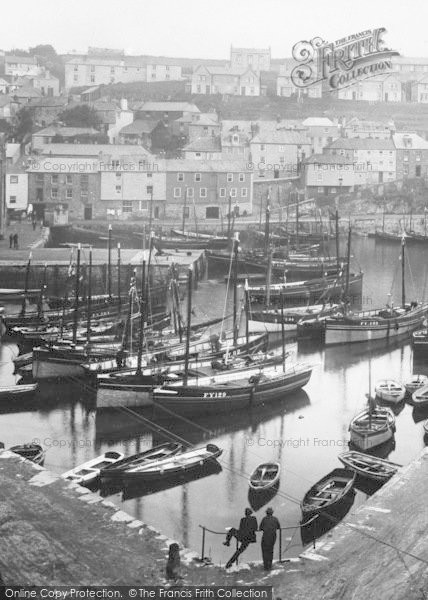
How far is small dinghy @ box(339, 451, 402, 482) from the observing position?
20.0 meters

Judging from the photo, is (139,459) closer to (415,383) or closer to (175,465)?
(175,465)

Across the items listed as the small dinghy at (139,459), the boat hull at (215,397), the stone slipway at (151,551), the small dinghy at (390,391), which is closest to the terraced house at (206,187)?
→ the small dinghy at (390,391)

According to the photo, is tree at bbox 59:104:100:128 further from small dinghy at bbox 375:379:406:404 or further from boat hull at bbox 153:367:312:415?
small dinghy at bbox 375:379:406:404

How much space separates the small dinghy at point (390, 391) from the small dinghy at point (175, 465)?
6793 millimetres

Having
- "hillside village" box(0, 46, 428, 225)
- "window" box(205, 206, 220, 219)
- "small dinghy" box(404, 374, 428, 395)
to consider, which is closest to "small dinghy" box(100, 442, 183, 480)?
"small dinghy" box(404, 374, 428, 395)

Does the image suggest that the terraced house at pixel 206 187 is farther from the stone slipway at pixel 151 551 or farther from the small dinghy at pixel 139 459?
the stone slipway at pixel 151 551

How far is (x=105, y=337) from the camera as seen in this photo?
31.9 metres

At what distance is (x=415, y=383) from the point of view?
28.3 m

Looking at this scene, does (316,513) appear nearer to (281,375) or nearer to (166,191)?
(281,375)

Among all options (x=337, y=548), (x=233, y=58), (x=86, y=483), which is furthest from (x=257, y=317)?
(x=233, y=58)

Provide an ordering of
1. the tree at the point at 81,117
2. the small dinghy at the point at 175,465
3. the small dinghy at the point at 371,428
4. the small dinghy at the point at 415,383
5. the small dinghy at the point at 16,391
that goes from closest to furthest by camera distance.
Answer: the small dinghy at the point at 175,465, the small dinghy at the point at 371,428, the small dinghy at the point at 16,391, the small dinghy at the point at 415,383, the tree at the point at 81,117

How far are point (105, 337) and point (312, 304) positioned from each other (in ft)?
43.3

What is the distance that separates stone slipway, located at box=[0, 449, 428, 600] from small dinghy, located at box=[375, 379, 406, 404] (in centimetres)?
997

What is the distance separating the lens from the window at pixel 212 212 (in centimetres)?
6794
